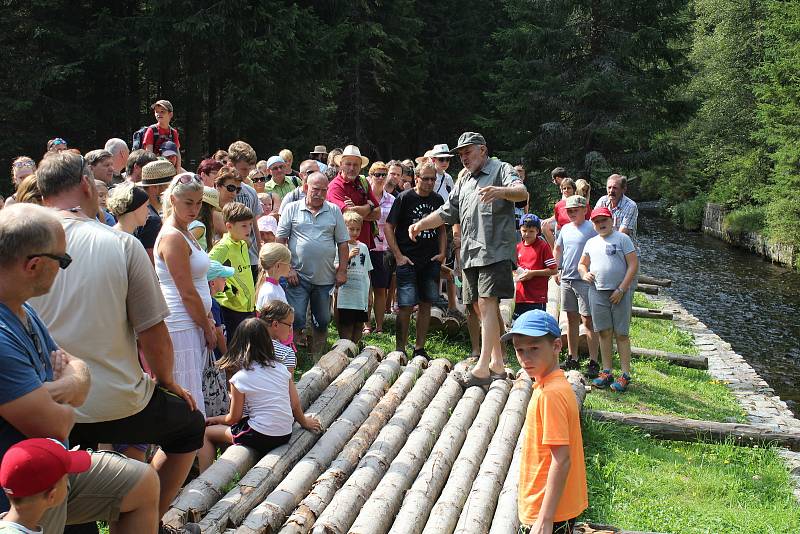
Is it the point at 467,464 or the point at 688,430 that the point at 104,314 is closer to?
the point at 467,464

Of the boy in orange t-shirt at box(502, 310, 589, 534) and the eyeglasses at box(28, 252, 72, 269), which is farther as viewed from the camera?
the boy in orange t-shirt at box(502, 310, 589, 534)

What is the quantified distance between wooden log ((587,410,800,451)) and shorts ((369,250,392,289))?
3.07 m

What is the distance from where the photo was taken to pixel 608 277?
884cm

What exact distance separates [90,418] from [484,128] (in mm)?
36237

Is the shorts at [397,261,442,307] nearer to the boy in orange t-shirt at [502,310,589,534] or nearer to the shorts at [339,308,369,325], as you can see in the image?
the shorts at [339,308,369,325]

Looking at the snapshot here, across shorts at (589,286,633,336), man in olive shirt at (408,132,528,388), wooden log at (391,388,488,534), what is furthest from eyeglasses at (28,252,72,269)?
shorts at (589,286,633,336)

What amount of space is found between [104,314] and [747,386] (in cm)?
988

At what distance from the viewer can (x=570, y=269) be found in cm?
945

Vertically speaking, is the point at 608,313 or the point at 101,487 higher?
the point at 101,487

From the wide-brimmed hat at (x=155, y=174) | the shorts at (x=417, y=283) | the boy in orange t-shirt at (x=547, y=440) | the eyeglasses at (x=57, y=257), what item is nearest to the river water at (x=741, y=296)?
the shorts at (x=417, y=283)

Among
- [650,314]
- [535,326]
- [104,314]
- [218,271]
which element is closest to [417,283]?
[218,271]

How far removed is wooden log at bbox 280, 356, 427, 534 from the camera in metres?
4.80

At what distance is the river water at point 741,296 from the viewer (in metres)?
15.3

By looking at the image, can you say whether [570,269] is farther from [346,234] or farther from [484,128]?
[484,128]
